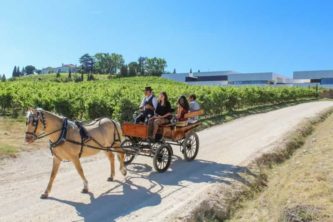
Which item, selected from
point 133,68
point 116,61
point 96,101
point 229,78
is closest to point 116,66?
point 116,61

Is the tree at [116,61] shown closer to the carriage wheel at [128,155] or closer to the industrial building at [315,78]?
the industrial building at [315,78]

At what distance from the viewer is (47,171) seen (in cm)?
1170

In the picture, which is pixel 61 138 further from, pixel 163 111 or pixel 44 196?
pixel 163 111

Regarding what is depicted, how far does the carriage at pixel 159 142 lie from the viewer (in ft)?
38.0

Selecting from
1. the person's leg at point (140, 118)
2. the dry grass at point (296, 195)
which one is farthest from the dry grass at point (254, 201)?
the person's leg at point (140, 118)

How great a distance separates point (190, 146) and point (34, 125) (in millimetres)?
6057

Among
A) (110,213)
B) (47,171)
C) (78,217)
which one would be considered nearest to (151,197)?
(110,213)

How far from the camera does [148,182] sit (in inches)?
413

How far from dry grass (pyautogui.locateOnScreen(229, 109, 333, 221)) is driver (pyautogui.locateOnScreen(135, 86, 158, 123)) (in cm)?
377

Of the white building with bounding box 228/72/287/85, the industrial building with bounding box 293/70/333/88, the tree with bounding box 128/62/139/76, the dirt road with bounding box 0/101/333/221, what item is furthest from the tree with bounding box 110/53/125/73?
the dirt road with bounding box 0/101/333/221

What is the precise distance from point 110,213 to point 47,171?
4.22m

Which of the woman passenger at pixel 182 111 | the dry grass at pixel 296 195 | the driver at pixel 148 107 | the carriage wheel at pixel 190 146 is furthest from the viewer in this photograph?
the woman passenger at pixel 182 111

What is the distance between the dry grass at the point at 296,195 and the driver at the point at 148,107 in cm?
377

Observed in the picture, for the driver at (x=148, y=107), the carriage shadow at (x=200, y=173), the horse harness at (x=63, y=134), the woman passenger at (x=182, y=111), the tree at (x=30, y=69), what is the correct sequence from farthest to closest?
the tree at (x=30, y=69)
the woman passenger at (x=182, y=111)
the driver at (x=148, y=107)
the carriage shadow at (x=200, y=173)
the horse harness at (x=63, y=134)
